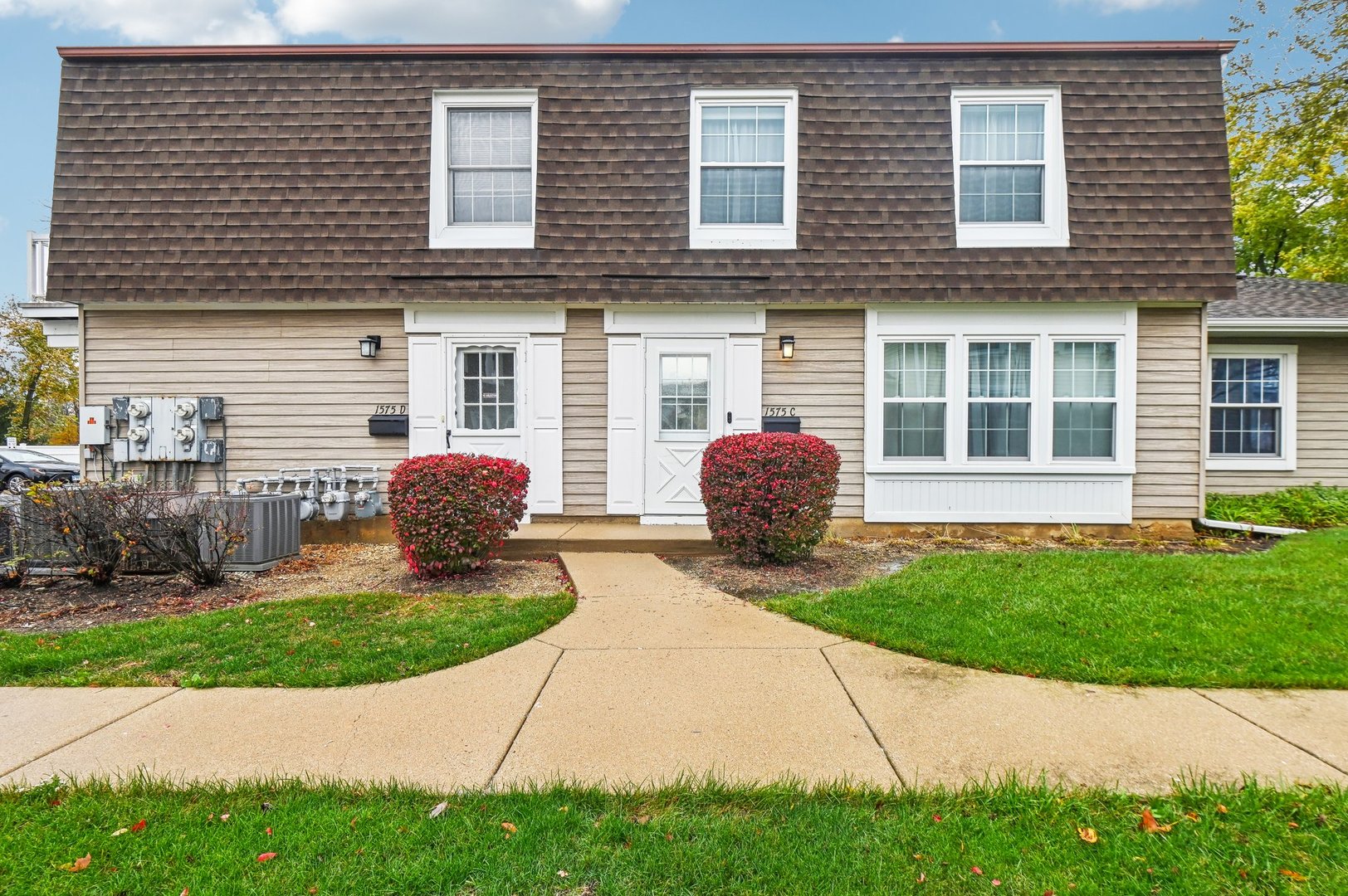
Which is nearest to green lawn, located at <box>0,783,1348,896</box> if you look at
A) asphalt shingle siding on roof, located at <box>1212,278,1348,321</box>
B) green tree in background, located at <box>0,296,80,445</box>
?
asphalt shingle siding on roof, located at <box>1212,278,1348,321</box>

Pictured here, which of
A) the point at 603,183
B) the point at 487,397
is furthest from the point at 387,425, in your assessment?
the point at 603,183

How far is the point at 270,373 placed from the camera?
7707 mm

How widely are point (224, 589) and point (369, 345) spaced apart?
3.22m

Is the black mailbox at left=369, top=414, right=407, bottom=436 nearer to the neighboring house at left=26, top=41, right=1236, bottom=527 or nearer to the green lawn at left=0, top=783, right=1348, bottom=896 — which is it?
the neighboring house at left=26, top=41, right=1236, bottom=527

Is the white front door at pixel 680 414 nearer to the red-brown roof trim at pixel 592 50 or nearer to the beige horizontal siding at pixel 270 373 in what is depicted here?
the beige horizontal siding at pixel 270 373

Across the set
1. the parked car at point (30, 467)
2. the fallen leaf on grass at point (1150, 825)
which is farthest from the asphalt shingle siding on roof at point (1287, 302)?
the parked car at point (30, 467)

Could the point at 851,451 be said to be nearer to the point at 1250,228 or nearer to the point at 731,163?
the point at 731,163

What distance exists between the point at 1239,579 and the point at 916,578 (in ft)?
8.25

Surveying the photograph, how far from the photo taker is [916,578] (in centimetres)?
526

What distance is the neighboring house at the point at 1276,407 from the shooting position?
9188 millimetres

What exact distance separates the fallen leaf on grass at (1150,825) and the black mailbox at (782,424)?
553 centimetres

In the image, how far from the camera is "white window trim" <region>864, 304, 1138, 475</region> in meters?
7.45

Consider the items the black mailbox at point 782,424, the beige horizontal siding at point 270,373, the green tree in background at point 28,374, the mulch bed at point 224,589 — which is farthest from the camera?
the green tree in background at point 28,374

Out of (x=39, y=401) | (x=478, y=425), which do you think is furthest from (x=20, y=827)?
(x=39, y=401)
